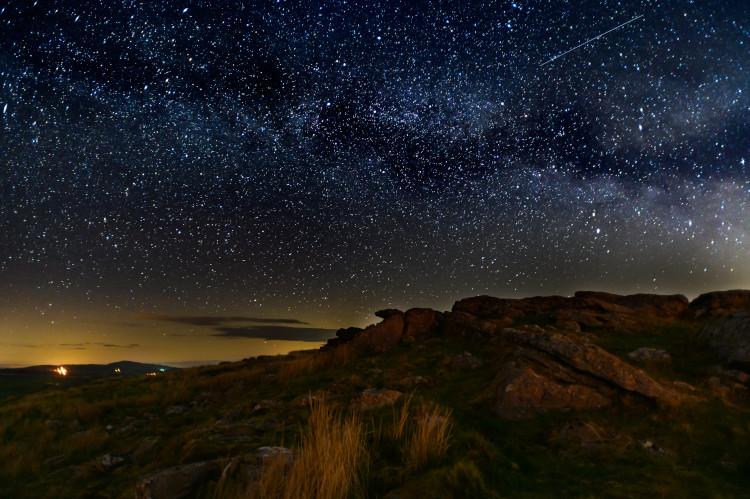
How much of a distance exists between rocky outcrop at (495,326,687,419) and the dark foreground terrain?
3 cm

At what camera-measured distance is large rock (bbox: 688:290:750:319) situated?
54.5 feet

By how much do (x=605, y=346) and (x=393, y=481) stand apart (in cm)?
1012

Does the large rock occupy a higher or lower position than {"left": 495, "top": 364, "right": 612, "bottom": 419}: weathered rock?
higher

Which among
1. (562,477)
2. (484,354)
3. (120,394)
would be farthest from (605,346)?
(120,394)

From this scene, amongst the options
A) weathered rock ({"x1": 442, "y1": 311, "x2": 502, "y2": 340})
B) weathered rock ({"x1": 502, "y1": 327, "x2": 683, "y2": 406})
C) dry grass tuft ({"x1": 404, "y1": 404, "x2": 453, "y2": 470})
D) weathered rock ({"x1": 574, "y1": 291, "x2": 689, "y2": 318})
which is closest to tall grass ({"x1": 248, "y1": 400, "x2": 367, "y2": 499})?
dry grass tuft ({"x1": 404, "y1": 404, "x2": 453, "y2": 470})

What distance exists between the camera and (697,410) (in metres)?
7.91

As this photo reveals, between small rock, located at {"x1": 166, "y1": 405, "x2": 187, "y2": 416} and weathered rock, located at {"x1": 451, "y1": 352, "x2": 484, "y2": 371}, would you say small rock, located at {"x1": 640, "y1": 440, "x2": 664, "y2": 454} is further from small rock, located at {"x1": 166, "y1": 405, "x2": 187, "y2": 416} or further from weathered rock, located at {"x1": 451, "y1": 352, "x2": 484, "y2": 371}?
small rock, located at {"x1": 166, "y1": 405, "x2": 187, "y2": 416}

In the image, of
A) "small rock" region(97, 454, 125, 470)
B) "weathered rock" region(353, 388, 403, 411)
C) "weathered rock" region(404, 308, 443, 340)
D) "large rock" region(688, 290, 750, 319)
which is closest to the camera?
"small rock" region(97, 454, 125, 470)

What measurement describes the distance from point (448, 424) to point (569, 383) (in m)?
3.29

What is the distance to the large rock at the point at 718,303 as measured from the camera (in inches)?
654

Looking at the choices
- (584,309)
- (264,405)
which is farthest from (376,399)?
(584,309)

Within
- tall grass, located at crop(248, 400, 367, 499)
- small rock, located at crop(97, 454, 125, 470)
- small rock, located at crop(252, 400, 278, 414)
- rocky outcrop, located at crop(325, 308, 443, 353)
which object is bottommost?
small rock, located at crop(97, 454, 125, 470)

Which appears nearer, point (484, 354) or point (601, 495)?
point (601, 495)

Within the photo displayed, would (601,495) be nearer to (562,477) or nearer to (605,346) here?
(562,477)
